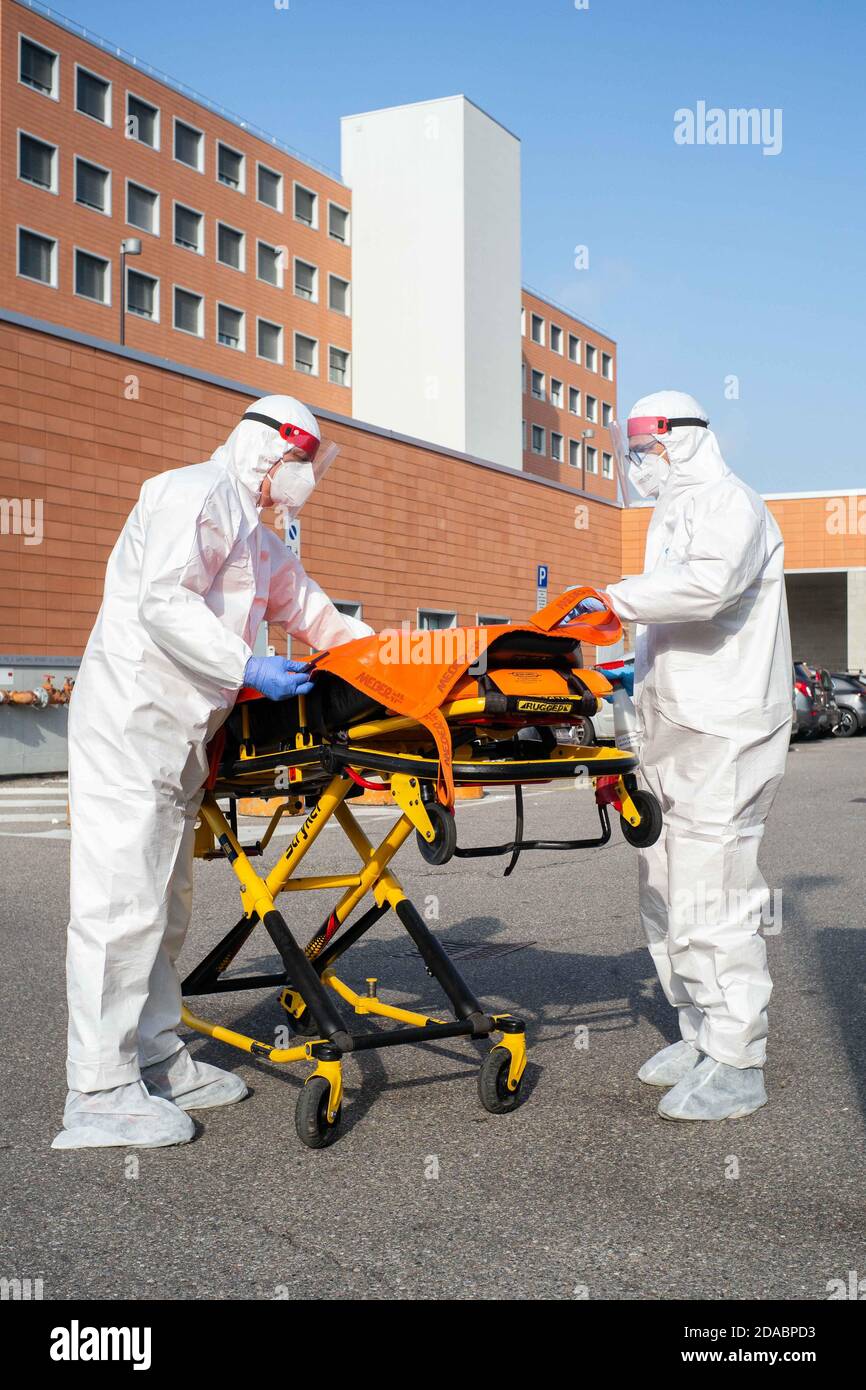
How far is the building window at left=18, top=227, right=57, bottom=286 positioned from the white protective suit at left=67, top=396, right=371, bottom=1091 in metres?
34.2

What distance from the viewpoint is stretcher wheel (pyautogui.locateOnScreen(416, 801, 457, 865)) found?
361cm

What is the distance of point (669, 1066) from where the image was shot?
14.3ft

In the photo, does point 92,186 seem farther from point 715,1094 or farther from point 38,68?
point 715,1094

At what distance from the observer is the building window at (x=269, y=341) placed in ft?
146

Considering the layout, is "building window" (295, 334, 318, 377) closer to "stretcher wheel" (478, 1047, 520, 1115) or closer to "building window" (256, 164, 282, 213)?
"building window" (256, 164, 282, 213)

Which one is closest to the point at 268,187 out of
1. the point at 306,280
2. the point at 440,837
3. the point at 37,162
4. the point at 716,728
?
the point at 306,280

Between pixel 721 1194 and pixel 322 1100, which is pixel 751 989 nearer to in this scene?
pixel 721 1194

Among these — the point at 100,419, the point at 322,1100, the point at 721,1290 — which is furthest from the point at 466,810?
the point at 721,1290

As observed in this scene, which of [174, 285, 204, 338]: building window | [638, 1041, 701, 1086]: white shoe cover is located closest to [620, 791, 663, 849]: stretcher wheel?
[638, 1041, 701, 1086]: white shoe cover

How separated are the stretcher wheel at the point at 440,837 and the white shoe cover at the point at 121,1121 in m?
1.04

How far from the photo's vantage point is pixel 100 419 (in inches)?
798

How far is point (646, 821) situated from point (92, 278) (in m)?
37.0

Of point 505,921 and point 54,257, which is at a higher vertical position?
point 54,257
